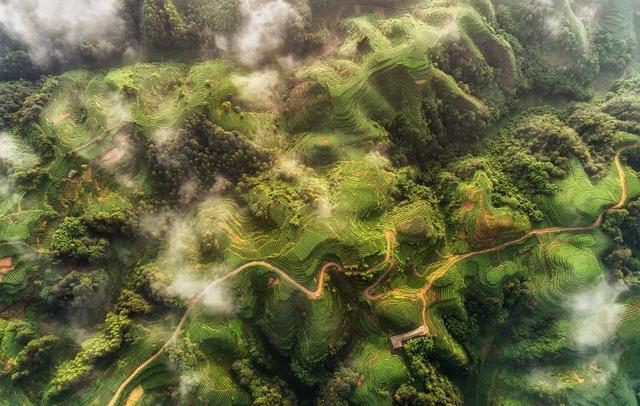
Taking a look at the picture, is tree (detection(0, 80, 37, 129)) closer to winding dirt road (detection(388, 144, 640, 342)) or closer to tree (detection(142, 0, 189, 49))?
tree (detection(142, 0, 189, 49))

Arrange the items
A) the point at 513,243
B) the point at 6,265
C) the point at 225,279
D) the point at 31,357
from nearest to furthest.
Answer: the point at 31,357
the point at 225,279
the point at 6,265
the point at 513,243

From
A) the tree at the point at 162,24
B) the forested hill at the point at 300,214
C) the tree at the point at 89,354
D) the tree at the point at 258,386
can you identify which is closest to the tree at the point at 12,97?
the forested hill at the point at 300,214

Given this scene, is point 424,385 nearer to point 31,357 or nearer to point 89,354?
point 89,354

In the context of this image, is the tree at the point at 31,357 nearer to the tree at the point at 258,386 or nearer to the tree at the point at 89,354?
the tree at the point at 89,354

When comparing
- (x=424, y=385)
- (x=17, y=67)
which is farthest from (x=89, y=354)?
(x=17, y=67)

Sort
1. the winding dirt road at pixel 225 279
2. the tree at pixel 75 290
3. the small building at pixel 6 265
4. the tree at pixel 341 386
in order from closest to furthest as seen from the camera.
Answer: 1. the winding dirt road at pixel 225 279
2. the tree at pixel 75 290
3. the tree at pixel 341 386
4. the small building at pixel 6 265

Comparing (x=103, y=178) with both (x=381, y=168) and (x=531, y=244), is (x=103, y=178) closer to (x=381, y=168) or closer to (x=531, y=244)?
(x=381, y=168)

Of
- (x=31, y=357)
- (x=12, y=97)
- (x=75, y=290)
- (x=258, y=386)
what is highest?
(x=12, y=97)

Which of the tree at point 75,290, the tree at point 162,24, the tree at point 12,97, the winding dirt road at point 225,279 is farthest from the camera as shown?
the tree at point 162,24

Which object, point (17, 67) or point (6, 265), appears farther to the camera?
point (17, 67)

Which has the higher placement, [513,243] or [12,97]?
[12,97]
